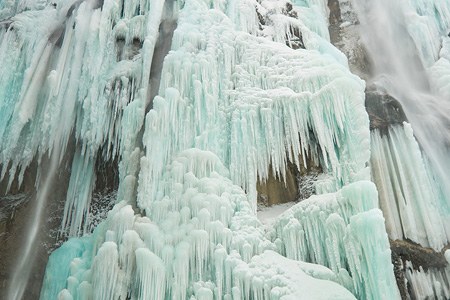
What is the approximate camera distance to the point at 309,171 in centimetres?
782

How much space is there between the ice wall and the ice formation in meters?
0.02

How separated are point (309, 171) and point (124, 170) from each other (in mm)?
2899

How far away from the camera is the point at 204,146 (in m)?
7.31

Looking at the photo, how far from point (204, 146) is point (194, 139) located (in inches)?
7.5

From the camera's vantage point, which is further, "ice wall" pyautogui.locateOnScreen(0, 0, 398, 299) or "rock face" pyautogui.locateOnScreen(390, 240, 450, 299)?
"rock face" pyautogui.locateOnScreen(390, 240, 450, 299)

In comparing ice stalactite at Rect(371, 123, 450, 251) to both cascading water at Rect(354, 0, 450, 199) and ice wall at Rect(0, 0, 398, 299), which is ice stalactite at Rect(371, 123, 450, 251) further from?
ice wall at Rect(0, 0, 398, 299)

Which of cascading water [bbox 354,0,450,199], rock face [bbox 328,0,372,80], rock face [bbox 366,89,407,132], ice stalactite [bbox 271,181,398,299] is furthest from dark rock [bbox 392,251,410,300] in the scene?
rock face [bbox 328,0,372,80]


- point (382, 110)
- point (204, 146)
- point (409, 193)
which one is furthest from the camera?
point (382, 110)

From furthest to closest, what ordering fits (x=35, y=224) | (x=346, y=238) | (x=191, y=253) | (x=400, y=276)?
(x=35, y=224)
(x=400, y=276)
(x=346, y=238)
(x=191, y=253)

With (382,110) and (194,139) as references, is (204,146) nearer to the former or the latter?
(194,139)

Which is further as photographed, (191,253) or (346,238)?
(346,238)

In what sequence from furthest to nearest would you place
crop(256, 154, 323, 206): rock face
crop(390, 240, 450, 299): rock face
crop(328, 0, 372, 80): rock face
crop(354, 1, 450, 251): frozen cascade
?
1. crop(328, 0, 372, 80): rock face
2. crop(354, 1, 450, 251): frozen cascade
3. crop(256, 154, 323, 206): rock face
4. crop(390, 240, 450, 299): rock face

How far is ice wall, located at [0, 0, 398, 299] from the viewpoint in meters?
6.30

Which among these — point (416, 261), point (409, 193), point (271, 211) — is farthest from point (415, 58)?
point (271, 211)
